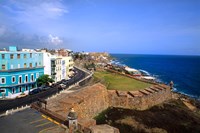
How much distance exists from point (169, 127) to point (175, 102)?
53.7 feet

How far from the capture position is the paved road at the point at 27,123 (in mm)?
17891

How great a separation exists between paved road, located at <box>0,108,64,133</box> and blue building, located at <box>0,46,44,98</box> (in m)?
17.0

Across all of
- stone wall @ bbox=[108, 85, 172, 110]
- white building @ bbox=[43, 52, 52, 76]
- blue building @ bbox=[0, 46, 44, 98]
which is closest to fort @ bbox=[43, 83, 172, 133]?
stone wall @ bbox=[108, 85, 172, 110]

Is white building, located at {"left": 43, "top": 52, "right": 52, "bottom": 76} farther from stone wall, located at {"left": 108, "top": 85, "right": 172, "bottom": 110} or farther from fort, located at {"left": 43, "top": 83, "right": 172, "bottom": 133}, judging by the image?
stone wall, located at {"left": 108, "top": 85, "right": 172, "bottom": 110}

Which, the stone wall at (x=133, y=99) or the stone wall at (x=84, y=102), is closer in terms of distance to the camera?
the stone wall at (x=84, y=102)

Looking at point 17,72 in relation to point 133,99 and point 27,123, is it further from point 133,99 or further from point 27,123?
point 27,123

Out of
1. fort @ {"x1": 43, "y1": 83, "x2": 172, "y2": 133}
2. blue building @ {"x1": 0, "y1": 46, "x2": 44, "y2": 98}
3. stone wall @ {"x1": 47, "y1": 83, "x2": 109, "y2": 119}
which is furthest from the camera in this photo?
blue building @ {"x1": 0, "y1": 46, "x2": 44, "y2": 98}

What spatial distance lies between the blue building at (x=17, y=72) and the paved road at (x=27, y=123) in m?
17.0

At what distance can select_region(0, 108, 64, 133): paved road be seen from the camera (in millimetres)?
17891

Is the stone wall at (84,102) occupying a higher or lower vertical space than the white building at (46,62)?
lower

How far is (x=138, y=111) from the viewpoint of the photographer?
35688mm

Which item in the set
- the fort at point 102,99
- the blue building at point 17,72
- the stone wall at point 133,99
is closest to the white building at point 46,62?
the blue building at point 17,72

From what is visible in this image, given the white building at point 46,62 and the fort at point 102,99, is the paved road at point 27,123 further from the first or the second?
the white building at point 46,62

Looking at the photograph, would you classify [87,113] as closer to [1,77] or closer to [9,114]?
[9,114]
